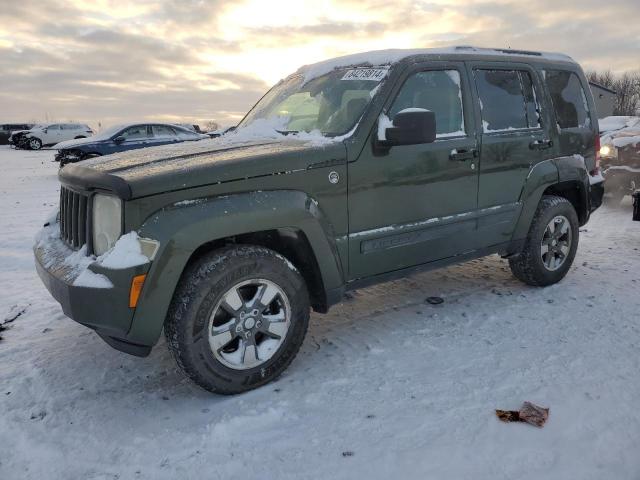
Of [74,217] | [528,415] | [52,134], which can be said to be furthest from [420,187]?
[52,134]

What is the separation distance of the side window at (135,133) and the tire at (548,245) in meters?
11.3

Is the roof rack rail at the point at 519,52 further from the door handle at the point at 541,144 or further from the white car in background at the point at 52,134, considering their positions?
the white car in background at the point at 52,134

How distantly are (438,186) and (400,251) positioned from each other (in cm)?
55

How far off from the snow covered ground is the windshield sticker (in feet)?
5.81

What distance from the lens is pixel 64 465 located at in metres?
2.43

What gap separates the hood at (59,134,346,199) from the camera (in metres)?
2.68

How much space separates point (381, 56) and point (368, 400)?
2353 mm

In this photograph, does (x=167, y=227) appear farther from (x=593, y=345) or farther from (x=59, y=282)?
(x=593, y=345)

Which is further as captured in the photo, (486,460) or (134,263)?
(134,263)

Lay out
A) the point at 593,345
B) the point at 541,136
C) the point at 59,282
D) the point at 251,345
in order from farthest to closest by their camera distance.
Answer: the point at 541,136 → the point at 593,345 → the point at 251,345 → the point at 59,282

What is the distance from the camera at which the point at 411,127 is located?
10.5 feet

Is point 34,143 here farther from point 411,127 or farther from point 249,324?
point 411,127

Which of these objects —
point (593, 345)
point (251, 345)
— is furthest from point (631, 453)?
point (251, 345)

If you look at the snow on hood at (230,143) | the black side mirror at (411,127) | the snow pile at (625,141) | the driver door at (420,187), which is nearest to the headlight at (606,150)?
the snow pile at (625,141)
